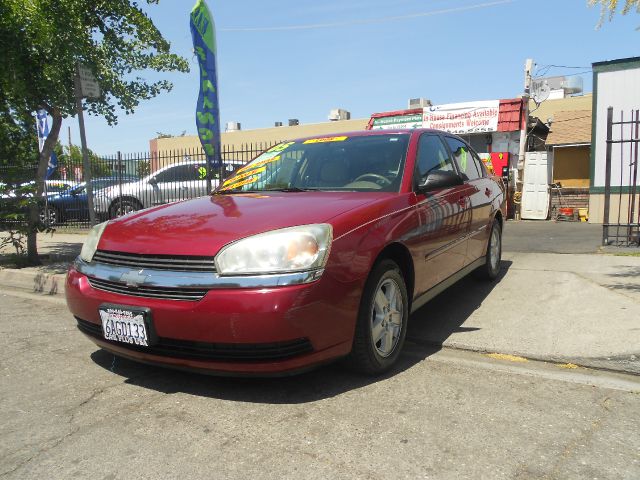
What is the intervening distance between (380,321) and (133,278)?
59.4 inches

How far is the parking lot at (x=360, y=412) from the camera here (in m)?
2.37

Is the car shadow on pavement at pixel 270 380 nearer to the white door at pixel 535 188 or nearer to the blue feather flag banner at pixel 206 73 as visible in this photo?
the blue feather flag banner at pixel 206 73

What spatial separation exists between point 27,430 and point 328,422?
157 centimetres

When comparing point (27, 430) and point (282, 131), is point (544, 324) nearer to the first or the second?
point (27, 430)

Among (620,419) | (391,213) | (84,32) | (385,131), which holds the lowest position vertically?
(620,419)

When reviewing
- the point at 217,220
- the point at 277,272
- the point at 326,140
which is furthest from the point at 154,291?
the point at 326,140

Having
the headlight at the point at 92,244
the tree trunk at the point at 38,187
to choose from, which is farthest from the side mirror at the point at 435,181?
the tree trunk at the point at 38,187

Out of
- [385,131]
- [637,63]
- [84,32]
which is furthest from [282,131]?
[385,131]

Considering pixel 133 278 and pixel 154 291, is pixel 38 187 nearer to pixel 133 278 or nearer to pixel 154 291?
pixel 133 278

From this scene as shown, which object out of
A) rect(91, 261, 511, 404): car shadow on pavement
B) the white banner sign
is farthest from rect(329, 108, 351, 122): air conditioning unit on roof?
rect(91, 261, 511, 404): car shadow on pavement

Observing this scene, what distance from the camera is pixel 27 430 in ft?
9.00

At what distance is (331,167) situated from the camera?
4.23 m

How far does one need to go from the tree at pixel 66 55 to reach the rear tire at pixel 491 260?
18.2 feet

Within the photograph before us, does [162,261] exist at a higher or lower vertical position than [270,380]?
higher
